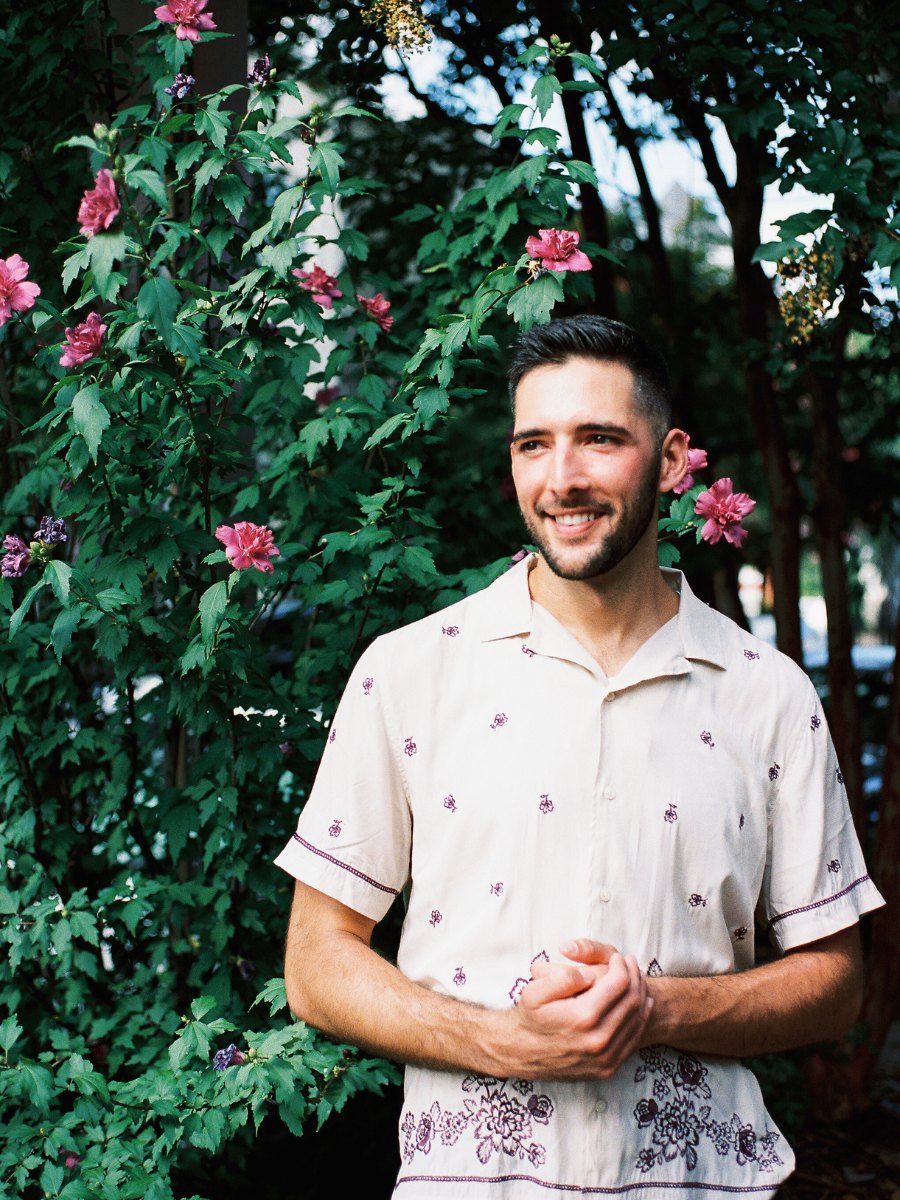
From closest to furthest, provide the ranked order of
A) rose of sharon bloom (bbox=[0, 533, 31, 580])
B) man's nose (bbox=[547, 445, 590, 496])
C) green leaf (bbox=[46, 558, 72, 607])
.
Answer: man's nose (bbox=[547, 445, 590, 496]), green leaf (bbox=[46, 558, 72, 607]), rose of sharon bloom (bbox=[0, 533, 31, 580])

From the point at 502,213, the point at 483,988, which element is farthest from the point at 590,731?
the point at 502,213

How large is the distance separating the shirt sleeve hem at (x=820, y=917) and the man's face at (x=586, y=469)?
0.60m

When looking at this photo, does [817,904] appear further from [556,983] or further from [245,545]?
[245,545]

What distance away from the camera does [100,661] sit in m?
3.33

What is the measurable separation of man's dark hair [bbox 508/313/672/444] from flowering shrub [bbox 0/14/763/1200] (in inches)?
20.4

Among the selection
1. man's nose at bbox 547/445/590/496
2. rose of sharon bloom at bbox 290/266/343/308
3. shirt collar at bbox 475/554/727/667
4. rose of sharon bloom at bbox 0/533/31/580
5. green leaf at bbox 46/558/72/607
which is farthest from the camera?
rose of sharon bloom at bbox 290/266/343/308

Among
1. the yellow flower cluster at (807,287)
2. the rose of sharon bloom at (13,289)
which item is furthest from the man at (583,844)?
the yellow flower cluster at (807,287)

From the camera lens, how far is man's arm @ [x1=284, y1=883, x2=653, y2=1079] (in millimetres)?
1532

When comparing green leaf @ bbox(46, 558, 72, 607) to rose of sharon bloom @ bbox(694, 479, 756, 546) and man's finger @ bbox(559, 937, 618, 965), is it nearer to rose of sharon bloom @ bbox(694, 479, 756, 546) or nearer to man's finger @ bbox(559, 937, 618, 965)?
man's finger @ bbox(559, 937, 618, 965)

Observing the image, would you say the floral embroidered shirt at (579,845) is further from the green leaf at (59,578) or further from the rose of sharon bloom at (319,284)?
the rose of sharon bloom at (319,284)

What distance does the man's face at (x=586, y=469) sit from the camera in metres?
1.78

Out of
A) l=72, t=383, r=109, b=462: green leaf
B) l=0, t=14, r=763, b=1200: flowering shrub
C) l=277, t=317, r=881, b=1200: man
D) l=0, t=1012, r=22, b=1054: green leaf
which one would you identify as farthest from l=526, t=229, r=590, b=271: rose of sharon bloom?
l=0, t=1012, r=22, b=1054: green leaf

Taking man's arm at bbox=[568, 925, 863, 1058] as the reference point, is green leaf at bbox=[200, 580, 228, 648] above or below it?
above

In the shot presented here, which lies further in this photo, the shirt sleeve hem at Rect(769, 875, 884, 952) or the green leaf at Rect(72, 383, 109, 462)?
the green leaf at Rect(72, 383, 109, 462)
